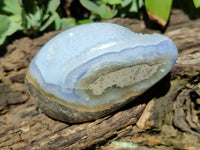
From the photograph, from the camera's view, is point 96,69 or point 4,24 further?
point 4,24

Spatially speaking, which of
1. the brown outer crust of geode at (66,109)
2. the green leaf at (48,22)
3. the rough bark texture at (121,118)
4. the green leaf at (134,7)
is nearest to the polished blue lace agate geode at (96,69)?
the brown outer crust of geode at (66,109)

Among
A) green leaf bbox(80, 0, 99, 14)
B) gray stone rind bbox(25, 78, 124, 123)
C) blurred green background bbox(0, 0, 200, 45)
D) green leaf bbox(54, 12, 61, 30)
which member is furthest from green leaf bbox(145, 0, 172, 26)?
gray stone rind bbox(25, 78, 124, 123)

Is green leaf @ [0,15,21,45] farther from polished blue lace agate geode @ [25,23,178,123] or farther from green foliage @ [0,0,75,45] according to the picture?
polished blue lace agate geode @ [25,23,178,123]

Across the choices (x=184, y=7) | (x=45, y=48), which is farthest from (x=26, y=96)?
(x=184, y=7)

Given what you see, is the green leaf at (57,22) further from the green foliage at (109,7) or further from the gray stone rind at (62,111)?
the gray stone rind at (62,111)

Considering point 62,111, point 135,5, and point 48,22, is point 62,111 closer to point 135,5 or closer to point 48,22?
point 48,22

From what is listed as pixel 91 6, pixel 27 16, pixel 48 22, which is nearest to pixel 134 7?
pixel 91 6
